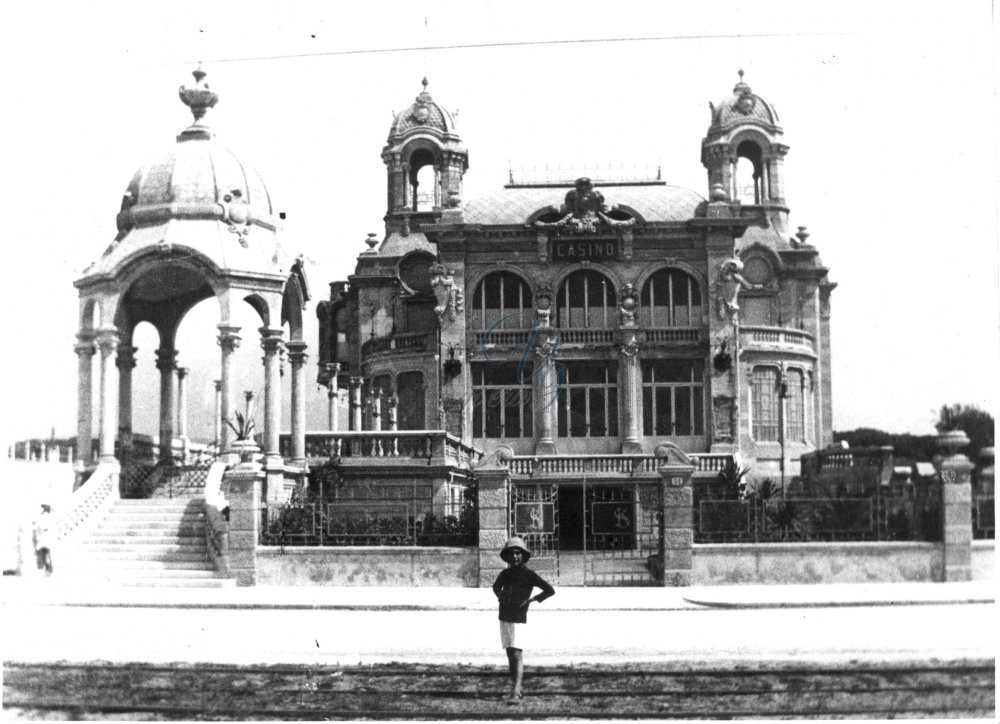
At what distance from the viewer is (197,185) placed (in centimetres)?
2934

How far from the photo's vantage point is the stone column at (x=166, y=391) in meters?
32.9

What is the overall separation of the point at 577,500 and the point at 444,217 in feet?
34.2

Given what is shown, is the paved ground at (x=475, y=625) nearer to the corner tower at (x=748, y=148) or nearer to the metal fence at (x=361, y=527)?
the metal fence at (x=361, y=527)

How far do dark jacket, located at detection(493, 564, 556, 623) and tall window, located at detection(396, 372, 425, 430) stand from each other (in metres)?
30.4

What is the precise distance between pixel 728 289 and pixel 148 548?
22033 millimetres

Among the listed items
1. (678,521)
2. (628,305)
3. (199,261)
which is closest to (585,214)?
(628,305)

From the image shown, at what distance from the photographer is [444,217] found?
140 ft

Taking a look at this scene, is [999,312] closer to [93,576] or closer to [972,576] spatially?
[972,576]

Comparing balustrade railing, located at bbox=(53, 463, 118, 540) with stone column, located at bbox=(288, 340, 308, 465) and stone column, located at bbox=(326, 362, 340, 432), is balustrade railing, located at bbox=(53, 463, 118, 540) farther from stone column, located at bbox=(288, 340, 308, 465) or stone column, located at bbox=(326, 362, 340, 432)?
stone column, located at bbox=(326, 362, 340, 432)

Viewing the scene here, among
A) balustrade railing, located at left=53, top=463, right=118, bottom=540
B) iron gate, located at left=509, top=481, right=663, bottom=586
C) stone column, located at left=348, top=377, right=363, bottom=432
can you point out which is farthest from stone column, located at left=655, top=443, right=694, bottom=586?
stone column, located at left=348, top=377, right=363, bottom=432

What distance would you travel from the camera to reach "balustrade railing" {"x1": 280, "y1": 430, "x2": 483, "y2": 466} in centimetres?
3403

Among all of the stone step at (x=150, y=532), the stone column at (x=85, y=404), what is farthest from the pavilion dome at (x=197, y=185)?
the stone step at (x=150, y=532)

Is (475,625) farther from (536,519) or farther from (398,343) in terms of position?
(398,343)

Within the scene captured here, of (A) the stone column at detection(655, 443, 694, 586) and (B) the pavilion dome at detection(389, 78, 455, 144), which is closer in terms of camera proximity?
(A) the stone column at detection(655, 443, 694, 586)
